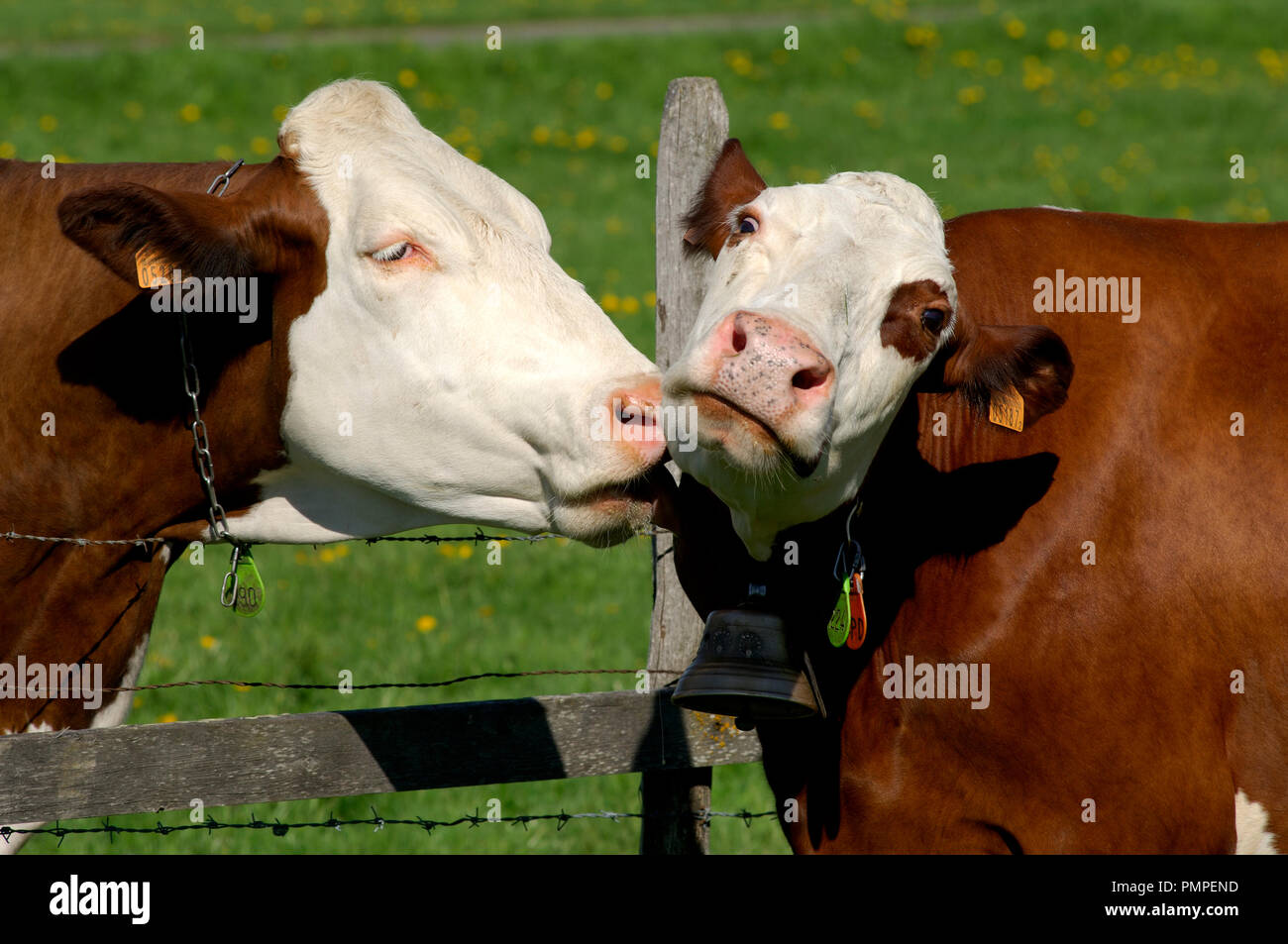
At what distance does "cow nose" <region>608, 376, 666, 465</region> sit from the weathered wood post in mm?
1161

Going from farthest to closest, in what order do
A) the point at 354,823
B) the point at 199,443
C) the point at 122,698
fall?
the point at 354,823
the point at 122,698
the point at 199,443

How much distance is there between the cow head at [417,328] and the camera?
313 centimetres

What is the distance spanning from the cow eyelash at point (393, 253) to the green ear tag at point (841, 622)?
1264 mm

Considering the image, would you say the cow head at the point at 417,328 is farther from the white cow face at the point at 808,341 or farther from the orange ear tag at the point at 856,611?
the orange ear tag at the point at 856,611

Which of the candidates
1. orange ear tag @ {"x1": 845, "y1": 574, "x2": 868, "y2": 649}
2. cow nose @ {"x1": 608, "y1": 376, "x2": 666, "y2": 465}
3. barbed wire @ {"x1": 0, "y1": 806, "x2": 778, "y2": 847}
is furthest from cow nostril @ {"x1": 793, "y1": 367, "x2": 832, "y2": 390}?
barbed wire @ {"x1": 0, "y1": 806, "x2": 778, "y2": 847}

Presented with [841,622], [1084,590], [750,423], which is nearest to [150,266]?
[750,423]

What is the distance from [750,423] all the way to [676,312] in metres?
1.57

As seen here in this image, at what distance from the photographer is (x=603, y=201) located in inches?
580

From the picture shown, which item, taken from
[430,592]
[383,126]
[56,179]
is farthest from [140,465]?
Result: [430,592]

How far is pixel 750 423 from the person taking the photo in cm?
283

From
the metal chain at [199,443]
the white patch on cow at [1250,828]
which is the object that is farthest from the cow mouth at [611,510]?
the white patch on cow at [1250,828]

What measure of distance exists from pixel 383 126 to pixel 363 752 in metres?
1.71

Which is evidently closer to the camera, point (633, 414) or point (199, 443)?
point (633, 414)

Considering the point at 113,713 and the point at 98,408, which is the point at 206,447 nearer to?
the point at 98,408
